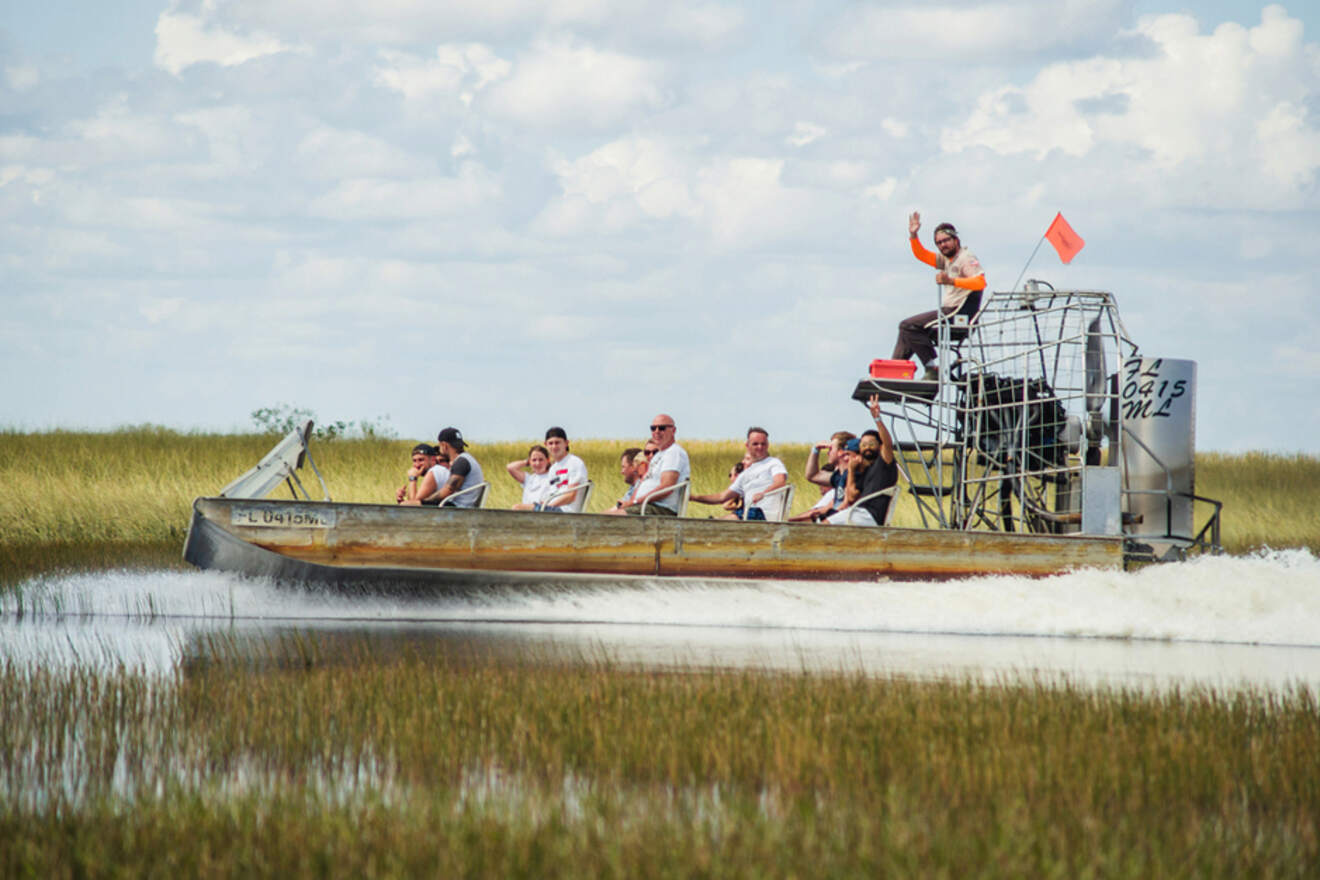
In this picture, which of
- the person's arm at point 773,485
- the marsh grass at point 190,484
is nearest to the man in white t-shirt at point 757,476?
the person's arm at point 773,485

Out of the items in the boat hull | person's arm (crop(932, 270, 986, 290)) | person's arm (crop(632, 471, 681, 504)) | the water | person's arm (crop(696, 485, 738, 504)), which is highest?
person's arm (crop(932, 270, 986, 290))

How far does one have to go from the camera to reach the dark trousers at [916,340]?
15219mm

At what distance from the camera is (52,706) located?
7.75 meters

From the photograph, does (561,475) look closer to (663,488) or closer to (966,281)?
(663,488)

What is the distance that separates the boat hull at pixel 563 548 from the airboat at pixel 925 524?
1 centimetres

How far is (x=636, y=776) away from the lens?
6535 millimetres

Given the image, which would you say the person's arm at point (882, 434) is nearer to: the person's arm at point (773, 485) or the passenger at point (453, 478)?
the person's arm at point (773, 485)

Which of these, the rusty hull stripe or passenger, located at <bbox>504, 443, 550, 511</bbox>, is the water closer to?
the rusty hull stripe

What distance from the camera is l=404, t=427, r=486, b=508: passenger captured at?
586 inches

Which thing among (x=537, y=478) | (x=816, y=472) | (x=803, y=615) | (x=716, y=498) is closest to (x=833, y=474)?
(x=816, y=472)

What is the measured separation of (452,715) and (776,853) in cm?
312

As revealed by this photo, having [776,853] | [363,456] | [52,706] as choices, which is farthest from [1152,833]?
[363,456]

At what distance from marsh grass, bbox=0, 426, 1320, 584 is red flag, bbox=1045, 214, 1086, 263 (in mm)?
11418

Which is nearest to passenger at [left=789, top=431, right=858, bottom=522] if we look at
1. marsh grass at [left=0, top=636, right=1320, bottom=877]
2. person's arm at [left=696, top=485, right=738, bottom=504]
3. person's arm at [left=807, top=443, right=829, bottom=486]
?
person's arm at [left=807, top=443, right=829, bottom=486]
